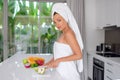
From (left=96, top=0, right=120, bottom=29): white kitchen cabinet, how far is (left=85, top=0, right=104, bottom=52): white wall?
15 centimetres

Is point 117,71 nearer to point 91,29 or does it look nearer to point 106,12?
point 106,12

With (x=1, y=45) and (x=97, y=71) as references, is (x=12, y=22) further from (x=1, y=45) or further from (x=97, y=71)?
(x=97, y=71)

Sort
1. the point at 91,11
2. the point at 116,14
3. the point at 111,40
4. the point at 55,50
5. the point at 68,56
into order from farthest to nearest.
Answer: the point at 91,11 → the point at 111,40 → the point at 116,14 → the point at 55,50 → the point at 68,56

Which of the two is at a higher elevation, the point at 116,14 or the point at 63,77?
the point at 116,14

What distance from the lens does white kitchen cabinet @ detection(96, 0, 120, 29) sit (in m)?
3.65

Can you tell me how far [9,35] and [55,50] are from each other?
3.66 m

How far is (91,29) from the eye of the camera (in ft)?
16.2

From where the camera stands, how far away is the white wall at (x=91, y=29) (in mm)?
4895

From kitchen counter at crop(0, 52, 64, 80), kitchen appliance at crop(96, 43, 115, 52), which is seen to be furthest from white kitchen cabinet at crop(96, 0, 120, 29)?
kitchen counter at crop(0, 52, 64, 80)

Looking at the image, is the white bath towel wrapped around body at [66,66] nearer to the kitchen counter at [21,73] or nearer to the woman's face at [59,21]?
the kitchen counter at [21,73]

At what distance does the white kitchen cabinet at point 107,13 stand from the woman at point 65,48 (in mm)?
2165

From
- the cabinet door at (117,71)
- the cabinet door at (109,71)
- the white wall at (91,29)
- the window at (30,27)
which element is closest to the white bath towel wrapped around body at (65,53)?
the cabinet door at (117,71)

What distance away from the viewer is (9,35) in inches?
198

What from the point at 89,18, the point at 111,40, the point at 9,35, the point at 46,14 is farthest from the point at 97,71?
the point at 9,35
